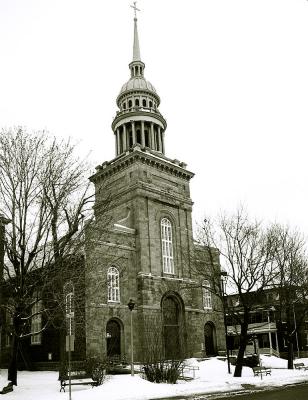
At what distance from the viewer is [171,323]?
40.4 meters

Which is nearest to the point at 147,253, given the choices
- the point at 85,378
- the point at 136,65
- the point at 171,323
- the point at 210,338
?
the point at 171,323

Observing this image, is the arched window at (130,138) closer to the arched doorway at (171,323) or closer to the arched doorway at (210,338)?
the arched doorway at (171,323)

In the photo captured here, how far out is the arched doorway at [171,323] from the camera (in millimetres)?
39188

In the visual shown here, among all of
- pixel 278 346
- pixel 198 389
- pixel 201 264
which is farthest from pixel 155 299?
pixel 278 346

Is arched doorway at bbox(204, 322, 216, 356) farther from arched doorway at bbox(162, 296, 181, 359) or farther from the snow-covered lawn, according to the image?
the snow-covered lawn

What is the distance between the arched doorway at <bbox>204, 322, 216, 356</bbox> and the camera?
43.8 meters

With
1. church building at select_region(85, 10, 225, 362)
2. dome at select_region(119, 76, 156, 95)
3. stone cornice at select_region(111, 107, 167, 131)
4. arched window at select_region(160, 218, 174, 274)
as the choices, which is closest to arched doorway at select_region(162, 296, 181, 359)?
church building at select_region(85, 10, 225, 362)

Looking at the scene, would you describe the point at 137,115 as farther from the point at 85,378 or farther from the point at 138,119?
the point at 85,378

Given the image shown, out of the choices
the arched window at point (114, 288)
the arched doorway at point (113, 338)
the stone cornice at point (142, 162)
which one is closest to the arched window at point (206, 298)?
the arched window at point (114, 288)

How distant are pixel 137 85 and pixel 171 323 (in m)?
26.1

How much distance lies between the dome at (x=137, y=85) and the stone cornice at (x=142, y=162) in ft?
29.0

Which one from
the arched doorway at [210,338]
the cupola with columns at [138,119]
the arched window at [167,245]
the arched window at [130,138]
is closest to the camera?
the arched window at [167,245]

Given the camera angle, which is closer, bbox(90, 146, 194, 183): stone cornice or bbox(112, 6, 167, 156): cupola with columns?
bbox(90, 146, 194, 183): stone cornice

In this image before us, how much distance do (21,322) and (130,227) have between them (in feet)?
68.2
